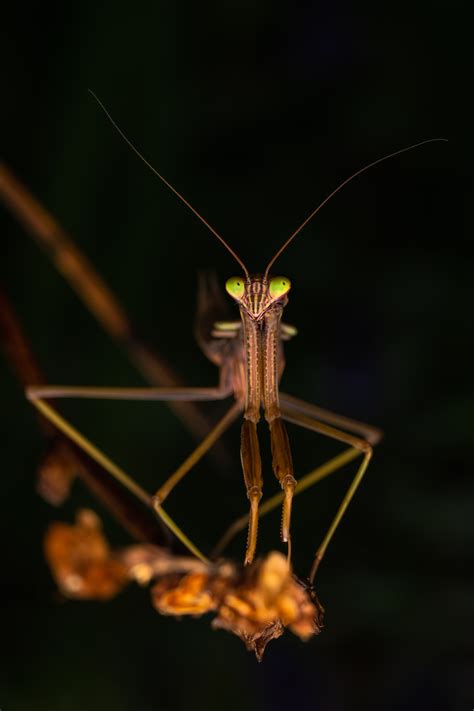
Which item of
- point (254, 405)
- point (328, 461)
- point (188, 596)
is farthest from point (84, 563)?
point (328, 461)

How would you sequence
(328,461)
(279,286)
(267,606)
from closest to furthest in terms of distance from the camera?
(267,606) → (279,286) → (328,461)

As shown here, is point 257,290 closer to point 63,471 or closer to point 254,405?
point 254,405

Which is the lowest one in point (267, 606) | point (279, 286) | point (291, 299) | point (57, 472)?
point (267, 606)

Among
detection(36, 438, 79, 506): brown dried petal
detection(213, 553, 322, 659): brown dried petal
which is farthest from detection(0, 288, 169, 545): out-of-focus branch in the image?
detection(213, 553, 322, 659): brown dried petal

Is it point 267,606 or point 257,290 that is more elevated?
point 257,290

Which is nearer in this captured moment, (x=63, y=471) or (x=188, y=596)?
(x=188, y=596)

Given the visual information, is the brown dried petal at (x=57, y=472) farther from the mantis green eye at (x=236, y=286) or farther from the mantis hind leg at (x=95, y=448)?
the mantis green eye at (x=236, y=286)

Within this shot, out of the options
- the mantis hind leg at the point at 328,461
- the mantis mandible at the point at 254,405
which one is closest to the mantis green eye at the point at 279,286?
the mantis mandible at the point at 254,405

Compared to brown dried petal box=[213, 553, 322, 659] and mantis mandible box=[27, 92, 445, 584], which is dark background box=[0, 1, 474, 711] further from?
brown dried petal box=[213, 553, 322, 659]
